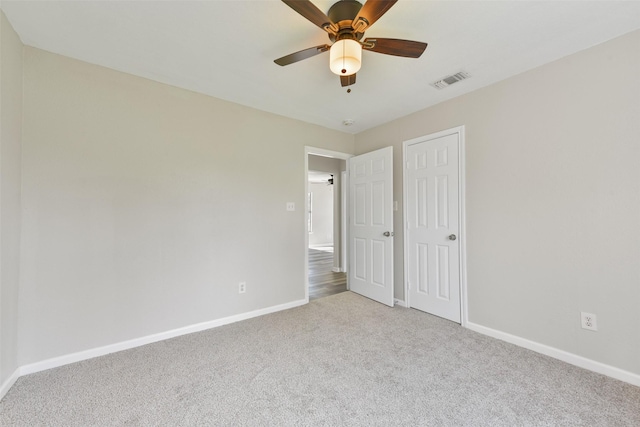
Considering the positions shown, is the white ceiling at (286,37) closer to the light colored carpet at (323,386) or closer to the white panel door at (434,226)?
the white panel door at (434,226)

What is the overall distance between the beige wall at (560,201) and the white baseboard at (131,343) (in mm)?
2451

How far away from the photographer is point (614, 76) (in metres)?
1.94

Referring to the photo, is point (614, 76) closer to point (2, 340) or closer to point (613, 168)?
point (613, 168)

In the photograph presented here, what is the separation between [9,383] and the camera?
5.89ft

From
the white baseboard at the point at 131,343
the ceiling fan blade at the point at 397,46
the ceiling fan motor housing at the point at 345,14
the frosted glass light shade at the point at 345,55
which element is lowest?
the white baseboard at the point at 131,343

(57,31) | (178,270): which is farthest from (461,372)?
(57,31)

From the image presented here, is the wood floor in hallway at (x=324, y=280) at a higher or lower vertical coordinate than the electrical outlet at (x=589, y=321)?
lower

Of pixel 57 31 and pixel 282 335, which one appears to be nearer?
pixel 57 31

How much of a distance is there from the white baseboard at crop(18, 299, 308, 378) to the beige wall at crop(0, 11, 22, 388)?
0.14 meters

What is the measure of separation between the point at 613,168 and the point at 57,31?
412cm

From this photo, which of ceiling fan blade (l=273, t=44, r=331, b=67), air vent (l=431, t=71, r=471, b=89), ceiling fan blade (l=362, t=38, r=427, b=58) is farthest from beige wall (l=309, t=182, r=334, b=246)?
ceiling fan blade (l=362, t=38, r=427, b=58)

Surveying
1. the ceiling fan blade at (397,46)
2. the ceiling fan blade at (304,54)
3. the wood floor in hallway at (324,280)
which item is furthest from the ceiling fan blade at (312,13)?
the wood floor in hallway at (324,280)

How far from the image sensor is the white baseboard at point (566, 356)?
187 cm

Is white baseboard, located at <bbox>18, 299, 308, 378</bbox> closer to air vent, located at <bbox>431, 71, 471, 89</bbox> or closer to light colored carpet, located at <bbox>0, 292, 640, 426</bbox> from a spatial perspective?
light colored carpet, located at <bbox>0, 292, 640, 426</bbox>
